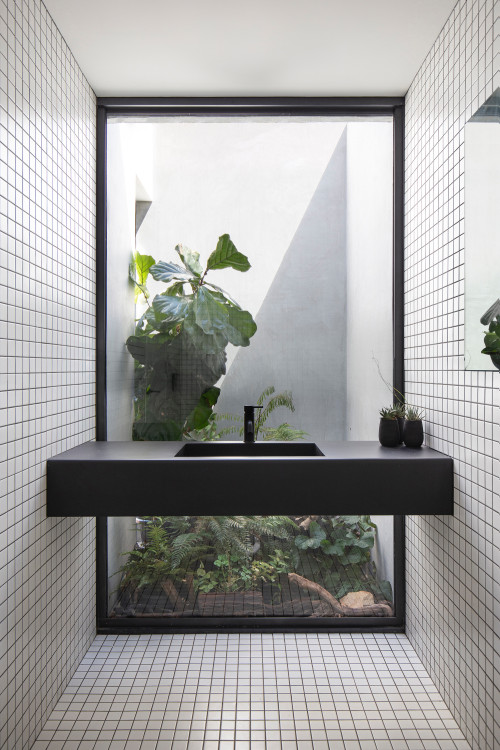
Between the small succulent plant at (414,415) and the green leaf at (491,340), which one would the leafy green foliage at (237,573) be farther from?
the green leaf at (491,340)

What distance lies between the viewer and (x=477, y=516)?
1.95m

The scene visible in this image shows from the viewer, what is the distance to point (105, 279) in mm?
2824

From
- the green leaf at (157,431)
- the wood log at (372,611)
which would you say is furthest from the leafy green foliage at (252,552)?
the green leaf at (157,431)

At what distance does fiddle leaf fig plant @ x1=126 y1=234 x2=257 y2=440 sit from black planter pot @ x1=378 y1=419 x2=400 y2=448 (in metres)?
0.80

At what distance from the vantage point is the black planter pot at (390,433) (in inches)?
95.7

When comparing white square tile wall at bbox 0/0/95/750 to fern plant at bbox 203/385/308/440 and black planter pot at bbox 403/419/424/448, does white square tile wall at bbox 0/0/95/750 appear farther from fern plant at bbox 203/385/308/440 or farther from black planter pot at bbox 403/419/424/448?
black planter pot at bbox 403/419/424/448

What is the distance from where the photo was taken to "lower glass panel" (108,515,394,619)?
2770mm

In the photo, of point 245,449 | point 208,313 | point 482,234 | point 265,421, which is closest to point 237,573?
point 245,449

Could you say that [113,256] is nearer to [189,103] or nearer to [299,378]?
[189,103]

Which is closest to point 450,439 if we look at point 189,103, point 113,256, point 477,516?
point 477,516

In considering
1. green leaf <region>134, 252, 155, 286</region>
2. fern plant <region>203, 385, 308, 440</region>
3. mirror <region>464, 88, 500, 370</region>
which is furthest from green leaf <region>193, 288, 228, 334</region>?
mirror <region>464, 88, 500, 370</region>

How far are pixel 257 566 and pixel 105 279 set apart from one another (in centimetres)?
163

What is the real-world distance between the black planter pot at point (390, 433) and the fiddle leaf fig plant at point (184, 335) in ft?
2.62

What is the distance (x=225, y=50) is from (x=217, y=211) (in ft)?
2.30
